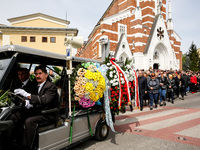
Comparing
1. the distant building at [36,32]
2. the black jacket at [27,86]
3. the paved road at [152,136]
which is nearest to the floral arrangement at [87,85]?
the black jacket at [27,86]

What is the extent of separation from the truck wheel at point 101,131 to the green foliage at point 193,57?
4980cm

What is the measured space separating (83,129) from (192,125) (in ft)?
14.4

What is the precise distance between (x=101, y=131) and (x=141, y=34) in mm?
24941

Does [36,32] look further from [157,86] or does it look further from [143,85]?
[157,86]

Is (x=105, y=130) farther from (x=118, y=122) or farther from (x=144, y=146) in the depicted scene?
(x=118, y=122)

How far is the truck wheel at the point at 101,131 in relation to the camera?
4.51m

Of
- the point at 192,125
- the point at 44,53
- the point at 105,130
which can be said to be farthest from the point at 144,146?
the point at 44,53

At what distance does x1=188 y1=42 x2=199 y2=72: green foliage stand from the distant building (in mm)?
41050

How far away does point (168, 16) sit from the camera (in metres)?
32.6

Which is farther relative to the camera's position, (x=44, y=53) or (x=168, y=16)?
(x=168, y=16)

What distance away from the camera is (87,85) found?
3.78 m

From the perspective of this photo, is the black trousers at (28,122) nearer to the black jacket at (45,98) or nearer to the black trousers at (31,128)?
the black trousers at (31,128)

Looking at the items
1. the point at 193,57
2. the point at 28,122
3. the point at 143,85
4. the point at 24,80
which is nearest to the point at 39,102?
the point at 28,122

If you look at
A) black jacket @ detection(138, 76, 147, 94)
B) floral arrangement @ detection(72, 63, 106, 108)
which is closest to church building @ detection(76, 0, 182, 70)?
black jacket @ detection(138, 76, 147, 94)
